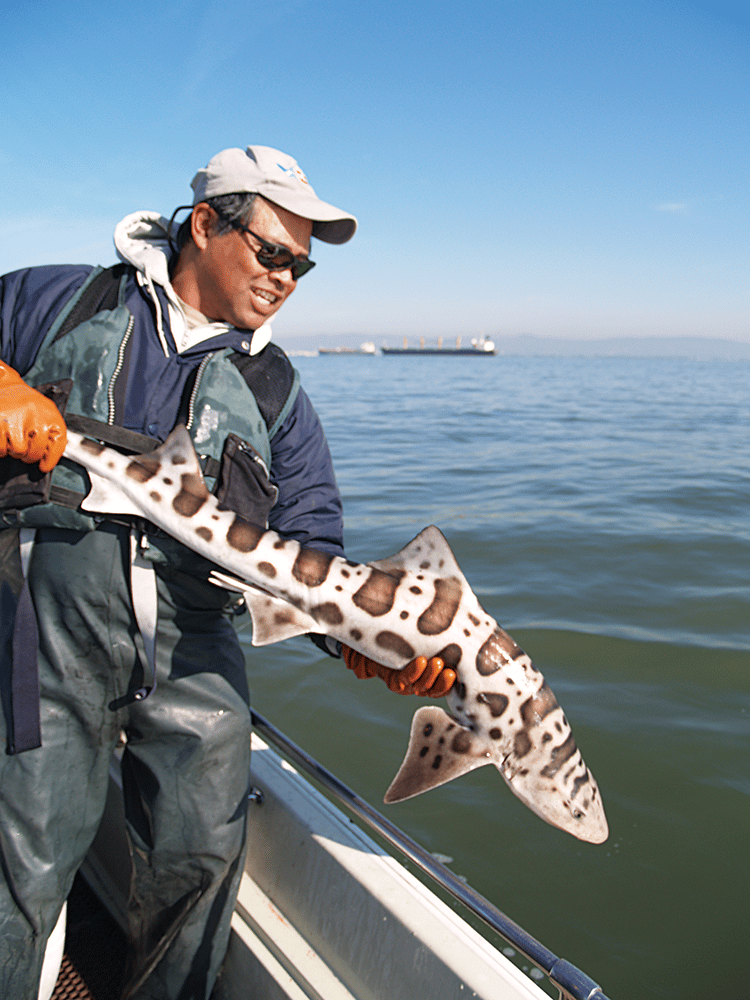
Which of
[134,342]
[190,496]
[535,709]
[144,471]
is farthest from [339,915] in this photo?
[134,342]

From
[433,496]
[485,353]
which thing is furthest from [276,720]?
[485,353]

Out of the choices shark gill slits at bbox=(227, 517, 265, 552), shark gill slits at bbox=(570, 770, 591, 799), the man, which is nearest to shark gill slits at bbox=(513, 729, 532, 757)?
shark gill slits at bbox=(570, 770, 591, 799)

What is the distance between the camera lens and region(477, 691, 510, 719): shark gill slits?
2.54 metres

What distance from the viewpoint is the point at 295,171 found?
2.73 m

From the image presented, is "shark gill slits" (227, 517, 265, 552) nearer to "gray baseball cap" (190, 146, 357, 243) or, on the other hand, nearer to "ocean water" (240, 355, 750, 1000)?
"gray baseball cap" (190, 146, 357, 243)

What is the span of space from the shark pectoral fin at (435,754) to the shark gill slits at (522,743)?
0.11 metres

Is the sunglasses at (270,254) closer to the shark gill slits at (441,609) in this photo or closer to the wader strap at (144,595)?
the wader strap at (144,595)

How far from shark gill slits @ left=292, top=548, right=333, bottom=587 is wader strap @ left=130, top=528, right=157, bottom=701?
0.48 m

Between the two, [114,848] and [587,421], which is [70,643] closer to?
[114,848]

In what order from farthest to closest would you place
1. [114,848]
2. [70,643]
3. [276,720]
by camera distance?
[276,720], [114,848], [70,643]

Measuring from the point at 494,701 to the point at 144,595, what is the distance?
4.16 ft

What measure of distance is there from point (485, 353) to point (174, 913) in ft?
479

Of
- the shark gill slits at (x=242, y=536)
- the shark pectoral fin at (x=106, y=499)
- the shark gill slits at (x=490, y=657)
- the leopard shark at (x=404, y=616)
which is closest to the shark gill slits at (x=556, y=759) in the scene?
the leopard shark at (x=404, y=616)

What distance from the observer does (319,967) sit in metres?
2.62
